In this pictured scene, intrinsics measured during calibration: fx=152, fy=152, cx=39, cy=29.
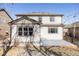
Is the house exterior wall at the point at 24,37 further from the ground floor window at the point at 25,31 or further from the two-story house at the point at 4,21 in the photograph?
the two-story house at the point at 4,21

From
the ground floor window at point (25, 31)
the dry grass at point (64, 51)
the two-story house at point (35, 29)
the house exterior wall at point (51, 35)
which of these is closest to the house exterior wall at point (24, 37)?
the two-story house at point (35, 29)

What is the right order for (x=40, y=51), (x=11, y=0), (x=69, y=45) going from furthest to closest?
(x=69, y=45), (x=40, y=51), (x=11, y=0)

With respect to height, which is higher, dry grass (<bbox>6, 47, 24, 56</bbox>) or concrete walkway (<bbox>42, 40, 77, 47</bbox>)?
concrete walkway (<bbox>42, 40, 77, 47</bbox>)

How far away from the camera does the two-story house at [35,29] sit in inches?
245

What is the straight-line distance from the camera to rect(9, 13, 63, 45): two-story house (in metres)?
6.22

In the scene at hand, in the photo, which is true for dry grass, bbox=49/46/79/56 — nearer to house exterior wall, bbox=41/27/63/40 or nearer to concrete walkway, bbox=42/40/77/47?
concrete walkway, bbox=42/40/77/47

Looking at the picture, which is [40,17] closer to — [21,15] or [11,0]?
[21,15]

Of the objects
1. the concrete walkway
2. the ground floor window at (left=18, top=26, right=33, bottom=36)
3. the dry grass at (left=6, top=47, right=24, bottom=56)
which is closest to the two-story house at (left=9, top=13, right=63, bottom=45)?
the ground floor window at (left=18, top=26, right=33, bottom=36)

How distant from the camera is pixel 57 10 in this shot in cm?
573

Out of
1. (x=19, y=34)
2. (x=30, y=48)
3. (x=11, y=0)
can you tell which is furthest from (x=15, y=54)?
(x=11, y=0)

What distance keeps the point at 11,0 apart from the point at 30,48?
1912 mm

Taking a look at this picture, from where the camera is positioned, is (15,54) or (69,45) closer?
(15,54)

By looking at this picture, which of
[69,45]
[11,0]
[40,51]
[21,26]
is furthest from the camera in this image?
[21,26]

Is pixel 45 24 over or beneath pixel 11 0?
beneath
